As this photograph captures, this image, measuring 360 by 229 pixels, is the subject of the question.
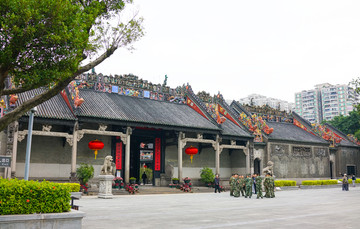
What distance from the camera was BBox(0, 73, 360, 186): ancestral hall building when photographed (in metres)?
18.9

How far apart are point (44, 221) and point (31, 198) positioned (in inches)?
18.9

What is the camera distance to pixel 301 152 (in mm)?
30234

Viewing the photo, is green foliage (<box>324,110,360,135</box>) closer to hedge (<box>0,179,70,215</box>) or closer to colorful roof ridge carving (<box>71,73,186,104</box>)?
colorful roof ridge carving (<box>71,73,186,104</box>)

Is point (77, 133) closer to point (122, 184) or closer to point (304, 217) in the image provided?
point (122, 184)

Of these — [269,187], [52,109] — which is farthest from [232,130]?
[52,109]

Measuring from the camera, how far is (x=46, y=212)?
6410mm

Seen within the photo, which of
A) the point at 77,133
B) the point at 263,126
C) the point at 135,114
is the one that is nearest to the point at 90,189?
the point at 77,133

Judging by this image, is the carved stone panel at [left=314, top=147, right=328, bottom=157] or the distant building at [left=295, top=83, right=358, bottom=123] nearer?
Answer: the carved stone panel at [left=314, top=147, right=328, bottom=157]

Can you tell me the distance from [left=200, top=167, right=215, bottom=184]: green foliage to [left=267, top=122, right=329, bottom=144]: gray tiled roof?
21.5 ft

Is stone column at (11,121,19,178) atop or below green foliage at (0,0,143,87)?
below

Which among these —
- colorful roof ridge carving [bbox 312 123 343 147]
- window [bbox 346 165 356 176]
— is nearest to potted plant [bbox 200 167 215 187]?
colorful roof ridge carving [bbox 312 123 343 147]

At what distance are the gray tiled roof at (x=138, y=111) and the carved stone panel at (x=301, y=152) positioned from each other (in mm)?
9272

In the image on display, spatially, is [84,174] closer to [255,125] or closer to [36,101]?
[36,101]

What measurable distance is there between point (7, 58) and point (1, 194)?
2.62 meters
